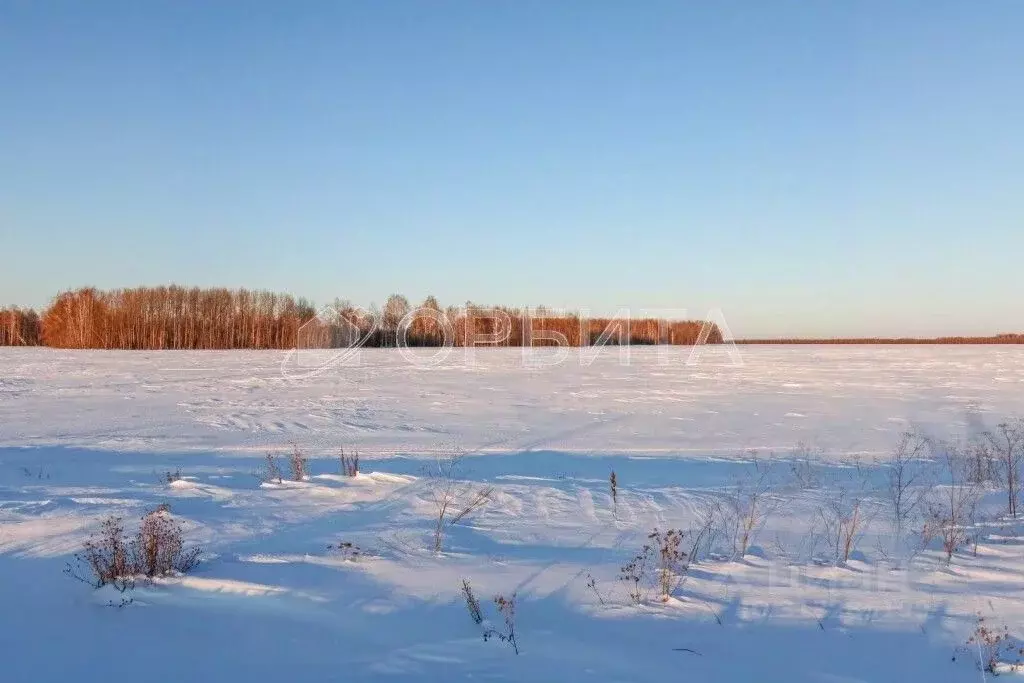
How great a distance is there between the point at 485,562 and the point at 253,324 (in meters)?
51.2

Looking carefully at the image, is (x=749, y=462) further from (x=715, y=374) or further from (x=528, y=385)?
(x=715, y=374)

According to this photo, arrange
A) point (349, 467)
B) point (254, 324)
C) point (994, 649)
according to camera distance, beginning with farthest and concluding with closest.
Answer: point (254, 324) < point (349, 467) < point (994, 649)

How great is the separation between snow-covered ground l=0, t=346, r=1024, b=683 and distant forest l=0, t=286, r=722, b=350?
3984cm

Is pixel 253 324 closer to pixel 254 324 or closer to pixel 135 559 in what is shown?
pixel 254 324

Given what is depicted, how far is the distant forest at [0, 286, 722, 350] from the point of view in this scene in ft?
155

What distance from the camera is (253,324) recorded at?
52.1 meters

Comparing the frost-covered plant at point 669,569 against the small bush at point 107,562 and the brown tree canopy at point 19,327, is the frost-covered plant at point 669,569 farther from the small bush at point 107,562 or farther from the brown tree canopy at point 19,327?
the brown tree canopy at point 19,327

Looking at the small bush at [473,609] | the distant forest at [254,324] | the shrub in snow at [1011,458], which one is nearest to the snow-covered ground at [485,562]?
the small bush at [473,609]

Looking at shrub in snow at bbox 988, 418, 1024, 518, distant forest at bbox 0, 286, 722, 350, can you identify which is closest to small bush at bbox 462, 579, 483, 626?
shrub in snow at bbox 988, 418, 1024, 518

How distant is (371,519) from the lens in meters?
5.54

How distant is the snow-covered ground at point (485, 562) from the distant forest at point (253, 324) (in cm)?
3984

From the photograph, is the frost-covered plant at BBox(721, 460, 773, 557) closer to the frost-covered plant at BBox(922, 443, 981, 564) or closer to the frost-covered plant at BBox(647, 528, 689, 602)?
the frost-covered plant at BBox(647, 528, 689, 602)

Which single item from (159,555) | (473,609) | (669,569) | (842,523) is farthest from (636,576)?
(159,555)

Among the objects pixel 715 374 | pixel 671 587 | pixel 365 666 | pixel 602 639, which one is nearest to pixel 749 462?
pixel 671 587
